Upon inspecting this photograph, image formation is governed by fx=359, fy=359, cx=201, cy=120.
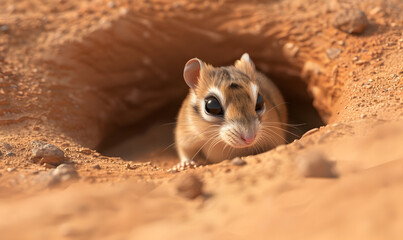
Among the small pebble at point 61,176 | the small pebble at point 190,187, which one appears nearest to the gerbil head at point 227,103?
the small pebble at point 190,187

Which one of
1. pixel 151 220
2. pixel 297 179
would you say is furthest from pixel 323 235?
pixel 151 220

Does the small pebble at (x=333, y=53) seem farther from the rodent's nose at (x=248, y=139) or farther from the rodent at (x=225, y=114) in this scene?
the rodent's nose at (x=248, y=139)

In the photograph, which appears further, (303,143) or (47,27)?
(47,27)

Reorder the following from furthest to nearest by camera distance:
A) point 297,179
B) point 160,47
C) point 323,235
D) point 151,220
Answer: point 160,47, point 297,179, point 151,220, point 323,235

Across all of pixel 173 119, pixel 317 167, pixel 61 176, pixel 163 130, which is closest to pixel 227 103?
pixel 317 167

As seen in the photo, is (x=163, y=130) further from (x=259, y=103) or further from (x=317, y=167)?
(x=317, y=167)

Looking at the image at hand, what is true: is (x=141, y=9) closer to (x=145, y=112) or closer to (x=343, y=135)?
(x=145, y=112)
